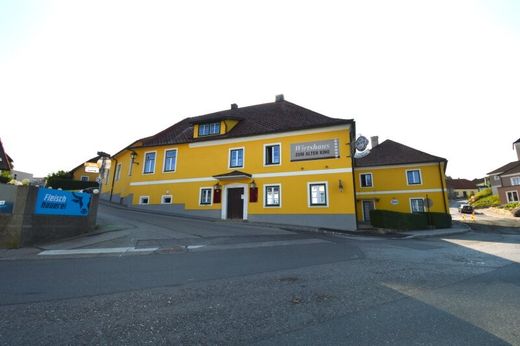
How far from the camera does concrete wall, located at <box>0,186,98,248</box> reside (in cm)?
908

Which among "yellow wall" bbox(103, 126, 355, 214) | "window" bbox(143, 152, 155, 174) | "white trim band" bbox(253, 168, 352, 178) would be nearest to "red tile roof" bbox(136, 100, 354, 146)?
"yellow wall" bbox(103, 126, 355, 214)

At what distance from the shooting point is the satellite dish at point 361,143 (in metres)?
17.1

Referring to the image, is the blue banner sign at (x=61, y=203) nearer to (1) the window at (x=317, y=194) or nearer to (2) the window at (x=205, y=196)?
(2) the window at (x=205, y=196)

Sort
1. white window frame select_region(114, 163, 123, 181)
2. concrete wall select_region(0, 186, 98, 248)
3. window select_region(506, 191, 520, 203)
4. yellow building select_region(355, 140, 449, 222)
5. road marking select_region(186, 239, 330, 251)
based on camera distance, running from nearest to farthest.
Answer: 1. concrete wall select_region(0, 186, 98, 248)
2. road marking select_region(186, 239, 330, 251)
3. yellow building select_region(355, 140, 449, 222)
4. white window frame select_region(114, 163, 123, 181)
5. window select_region(506, 191, 520, 203)

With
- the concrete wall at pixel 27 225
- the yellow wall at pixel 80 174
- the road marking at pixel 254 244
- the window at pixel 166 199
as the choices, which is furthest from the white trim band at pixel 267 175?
the yellow wall at pixel 80 174

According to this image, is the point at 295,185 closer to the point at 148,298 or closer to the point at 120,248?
the point at 120,248

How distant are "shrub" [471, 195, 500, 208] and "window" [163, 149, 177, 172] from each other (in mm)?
60841

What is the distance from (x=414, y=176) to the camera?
29094 mm

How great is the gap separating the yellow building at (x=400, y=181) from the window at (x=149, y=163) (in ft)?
77.7

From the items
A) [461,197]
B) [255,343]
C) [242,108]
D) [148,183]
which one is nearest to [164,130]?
[148,183]

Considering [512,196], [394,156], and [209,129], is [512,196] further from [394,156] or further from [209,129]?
[209,129]

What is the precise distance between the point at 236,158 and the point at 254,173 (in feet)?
7.28

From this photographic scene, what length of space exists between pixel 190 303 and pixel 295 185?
1502 centimetres

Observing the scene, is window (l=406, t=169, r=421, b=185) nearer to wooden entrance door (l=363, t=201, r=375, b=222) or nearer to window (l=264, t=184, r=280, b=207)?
wooden entrance door (l=363, t=201, r=375, b=222)
